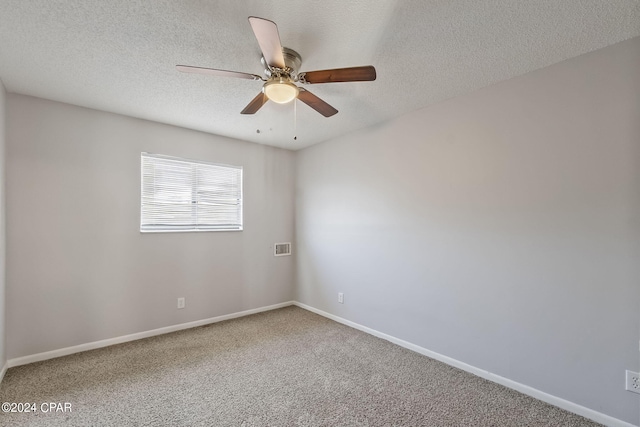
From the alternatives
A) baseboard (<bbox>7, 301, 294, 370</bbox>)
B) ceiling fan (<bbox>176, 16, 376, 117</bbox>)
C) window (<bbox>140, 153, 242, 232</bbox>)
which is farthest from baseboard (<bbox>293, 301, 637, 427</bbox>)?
ceiling fan (<bbox>176, 16, 376, 117</bbox>)

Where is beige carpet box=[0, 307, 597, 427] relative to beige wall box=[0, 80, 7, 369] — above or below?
below

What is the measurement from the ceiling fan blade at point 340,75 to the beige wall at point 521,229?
4.39 feet

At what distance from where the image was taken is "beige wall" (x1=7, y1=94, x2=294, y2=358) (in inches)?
101

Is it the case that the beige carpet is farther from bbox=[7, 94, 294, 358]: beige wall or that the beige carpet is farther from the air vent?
the air vent

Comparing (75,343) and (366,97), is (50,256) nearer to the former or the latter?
(75,343)

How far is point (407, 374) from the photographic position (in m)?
2.40

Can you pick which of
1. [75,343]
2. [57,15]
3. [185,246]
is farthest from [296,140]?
[75,343]

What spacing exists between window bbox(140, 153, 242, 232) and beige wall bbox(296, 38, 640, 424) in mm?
1825

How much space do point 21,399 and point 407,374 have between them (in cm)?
295

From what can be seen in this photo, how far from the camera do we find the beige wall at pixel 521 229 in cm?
180

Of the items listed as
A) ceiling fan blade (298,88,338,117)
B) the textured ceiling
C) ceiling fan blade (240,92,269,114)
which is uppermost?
the textured ceiling

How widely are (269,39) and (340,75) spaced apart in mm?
471

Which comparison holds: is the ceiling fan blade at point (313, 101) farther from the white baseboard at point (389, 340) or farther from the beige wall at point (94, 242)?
the white baseboard at point (389, 340)

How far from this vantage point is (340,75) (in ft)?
5.60
